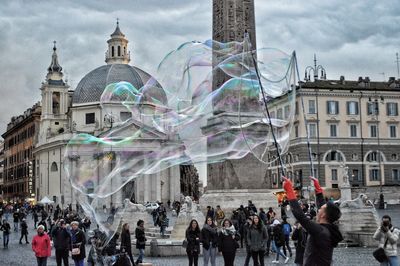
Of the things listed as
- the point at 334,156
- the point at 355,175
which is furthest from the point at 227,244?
the point at 355,175

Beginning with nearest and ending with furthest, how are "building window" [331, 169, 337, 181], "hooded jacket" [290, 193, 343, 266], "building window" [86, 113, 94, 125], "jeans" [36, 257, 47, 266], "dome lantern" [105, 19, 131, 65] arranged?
"hooded jacket" [290, 193, 343, 266] < "jeans" [36, 257, 47, 266] < "building window" [331, 169, 337, 181] < "building window" [86, 113, 94, 125] < "dome lantern" [105, 19, 131, 65]

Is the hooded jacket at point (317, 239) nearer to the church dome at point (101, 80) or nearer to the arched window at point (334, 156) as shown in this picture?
the arched window at point (334, 156)

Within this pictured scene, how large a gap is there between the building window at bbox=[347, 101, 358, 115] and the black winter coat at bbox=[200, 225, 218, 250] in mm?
40133

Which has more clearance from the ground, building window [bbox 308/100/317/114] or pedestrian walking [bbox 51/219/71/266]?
building window [bbox 308/100/317/114]

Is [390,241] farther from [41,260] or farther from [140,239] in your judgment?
[41,260]

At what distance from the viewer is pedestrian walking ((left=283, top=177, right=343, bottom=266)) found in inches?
165

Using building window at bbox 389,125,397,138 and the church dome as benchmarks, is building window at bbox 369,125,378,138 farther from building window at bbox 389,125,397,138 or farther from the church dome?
the church dome

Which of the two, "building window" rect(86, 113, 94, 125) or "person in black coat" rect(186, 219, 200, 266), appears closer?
"person in black coat" rect(186, 219, 200, 266)

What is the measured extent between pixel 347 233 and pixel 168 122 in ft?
20.5

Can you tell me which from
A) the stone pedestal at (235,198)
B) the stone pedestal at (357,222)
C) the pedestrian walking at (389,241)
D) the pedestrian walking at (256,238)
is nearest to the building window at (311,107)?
the stone pedestal at (235,198)

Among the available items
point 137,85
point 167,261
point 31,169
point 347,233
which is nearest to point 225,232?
point 167,261

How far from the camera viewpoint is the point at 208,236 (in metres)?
11.0

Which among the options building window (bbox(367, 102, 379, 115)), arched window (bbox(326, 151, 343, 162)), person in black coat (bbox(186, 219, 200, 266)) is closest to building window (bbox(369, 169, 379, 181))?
arched window (bbox(326, 151, 343, 162))

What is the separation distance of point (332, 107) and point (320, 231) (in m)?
46.0
